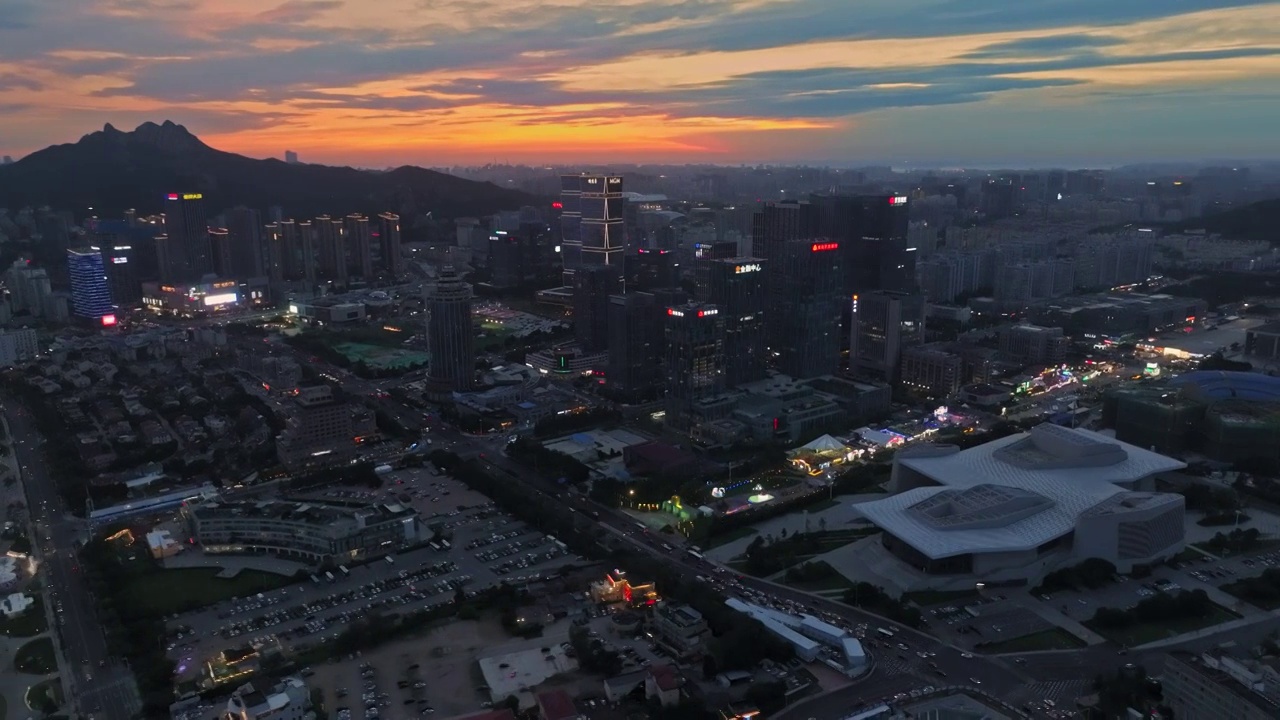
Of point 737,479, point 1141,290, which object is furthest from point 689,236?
point 737,479

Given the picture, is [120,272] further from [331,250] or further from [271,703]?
[271,703]

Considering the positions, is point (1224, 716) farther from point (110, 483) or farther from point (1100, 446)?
point (110, 483)

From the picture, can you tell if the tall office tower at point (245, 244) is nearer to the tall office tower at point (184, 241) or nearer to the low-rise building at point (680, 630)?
the tall office tower at point (184, 241)

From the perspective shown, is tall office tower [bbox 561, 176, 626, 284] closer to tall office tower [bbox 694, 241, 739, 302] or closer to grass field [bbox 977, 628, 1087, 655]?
tall office tower [bbox 694, 241, 739, 302]

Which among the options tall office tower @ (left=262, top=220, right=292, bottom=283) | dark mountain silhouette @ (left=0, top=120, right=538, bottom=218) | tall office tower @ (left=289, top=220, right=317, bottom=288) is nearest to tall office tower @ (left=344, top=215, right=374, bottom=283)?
tall office tower @ (left=289, top=220, right=317, bottom=288)

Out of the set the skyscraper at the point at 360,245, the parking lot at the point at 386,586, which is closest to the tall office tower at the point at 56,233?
the skyscraper at the point at 360,245
